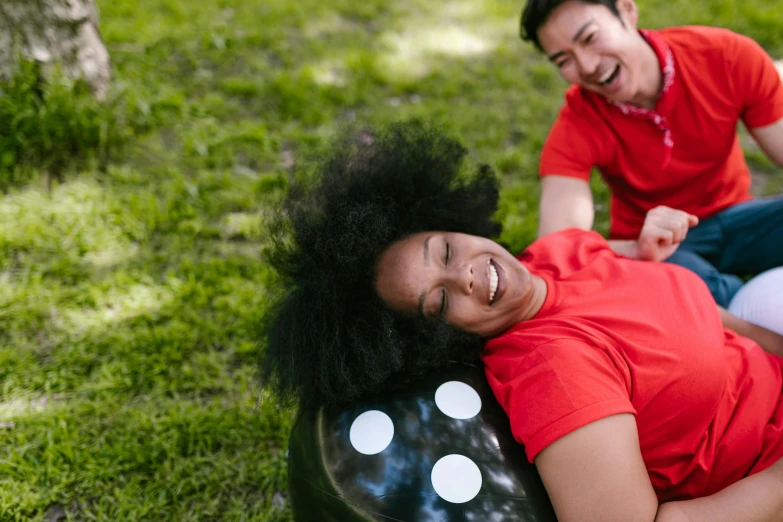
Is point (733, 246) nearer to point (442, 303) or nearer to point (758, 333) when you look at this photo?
point (758, 333)

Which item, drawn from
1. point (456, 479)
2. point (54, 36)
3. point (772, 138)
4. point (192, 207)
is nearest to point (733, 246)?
point (772, 138)

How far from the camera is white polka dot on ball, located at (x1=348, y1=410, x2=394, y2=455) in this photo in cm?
205

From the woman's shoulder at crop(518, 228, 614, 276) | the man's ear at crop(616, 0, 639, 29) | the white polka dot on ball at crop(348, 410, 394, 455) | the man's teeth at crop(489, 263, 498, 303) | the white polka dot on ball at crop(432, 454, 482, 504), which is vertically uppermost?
the man's ear at crop(616, 0, 639, 29)

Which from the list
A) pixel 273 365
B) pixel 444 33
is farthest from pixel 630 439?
pixel 444 33

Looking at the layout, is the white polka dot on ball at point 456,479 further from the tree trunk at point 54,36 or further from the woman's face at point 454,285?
the tree trunk at point 54,36

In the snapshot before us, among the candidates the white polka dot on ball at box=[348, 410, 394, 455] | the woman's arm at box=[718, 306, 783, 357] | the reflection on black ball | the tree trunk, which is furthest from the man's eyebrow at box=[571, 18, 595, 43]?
the tree trunk

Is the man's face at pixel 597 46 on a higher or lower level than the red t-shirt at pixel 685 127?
higher

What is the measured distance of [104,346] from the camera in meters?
3.36

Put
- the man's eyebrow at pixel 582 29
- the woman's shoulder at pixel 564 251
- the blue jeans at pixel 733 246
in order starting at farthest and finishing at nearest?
1. the blue jeans at pixel 733 246
2. the man's eyebrow at pixel 582 29
3. the woman's shoulder at pixel 564 251

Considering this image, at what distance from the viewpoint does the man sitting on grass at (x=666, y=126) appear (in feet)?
9.60

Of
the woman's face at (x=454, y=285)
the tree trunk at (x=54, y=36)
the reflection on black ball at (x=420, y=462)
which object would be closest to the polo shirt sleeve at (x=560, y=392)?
the reflection on black ball at (x=420, y=462)

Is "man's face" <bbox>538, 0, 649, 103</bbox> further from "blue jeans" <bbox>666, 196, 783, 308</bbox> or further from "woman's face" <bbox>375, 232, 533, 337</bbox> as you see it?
"woman's face" <bbox>375, 232, 533, 337</bbox>

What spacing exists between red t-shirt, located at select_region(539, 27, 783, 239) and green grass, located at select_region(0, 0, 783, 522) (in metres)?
0.96

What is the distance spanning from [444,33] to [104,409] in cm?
463
